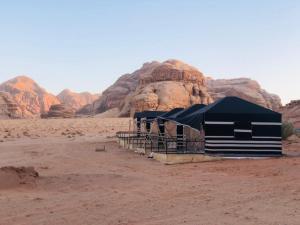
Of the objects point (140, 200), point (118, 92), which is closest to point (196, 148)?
point (140, 200)

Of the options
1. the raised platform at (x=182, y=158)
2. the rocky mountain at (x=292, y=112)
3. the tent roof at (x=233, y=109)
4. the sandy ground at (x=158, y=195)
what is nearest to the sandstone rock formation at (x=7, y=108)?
the rocky mountain at (x=292, y=112)

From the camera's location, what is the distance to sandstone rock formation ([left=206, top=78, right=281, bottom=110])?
99.2 metres

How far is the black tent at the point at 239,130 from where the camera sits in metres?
22.3

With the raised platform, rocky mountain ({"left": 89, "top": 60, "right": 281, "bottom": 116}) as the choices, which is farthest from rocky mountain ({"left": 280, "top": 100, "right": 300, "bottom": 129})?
the raised platform

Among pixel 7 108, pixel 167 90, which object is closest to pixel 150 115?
pixel 167 90

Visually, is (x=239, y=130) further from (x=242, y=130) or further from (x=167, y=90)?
(x=167, y=90)

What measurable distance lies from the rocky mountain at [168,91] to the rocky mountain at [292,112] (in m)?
22.1

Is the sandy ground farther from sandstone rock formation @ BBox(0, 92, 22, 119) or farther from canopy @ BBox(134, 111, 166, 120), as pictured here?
sandstone rock formation @ BBox(0, 92, 22, 119)

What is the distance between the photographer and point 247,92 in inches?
4035

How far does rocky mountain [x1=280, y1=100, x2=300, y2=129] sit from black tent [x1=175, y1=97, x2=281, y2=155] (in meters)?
31.0

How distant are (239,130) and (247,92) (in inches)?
3250

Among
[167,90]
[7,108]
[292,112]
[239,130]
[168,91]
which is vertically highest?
[167,90]

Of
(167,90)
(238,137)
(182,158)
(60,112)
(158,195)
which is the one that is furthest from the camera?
(60,112)

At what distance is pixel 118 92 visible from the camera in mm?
114812
